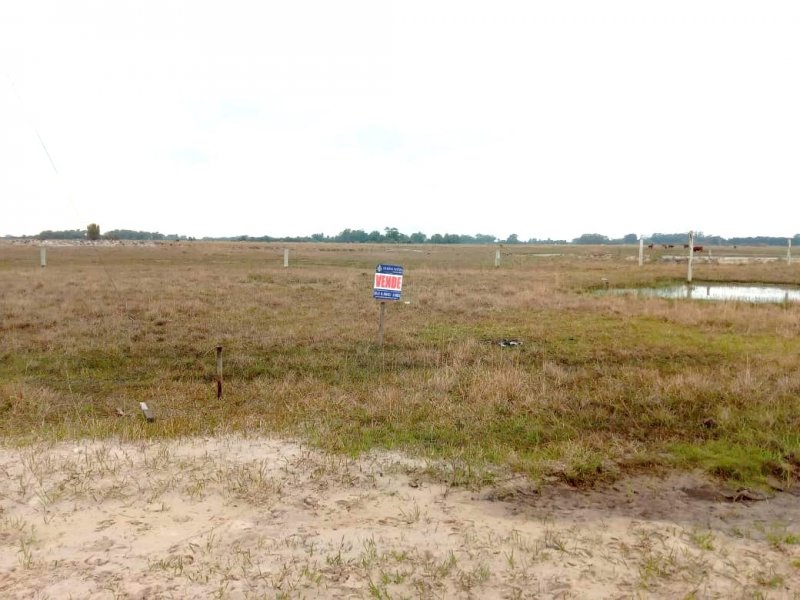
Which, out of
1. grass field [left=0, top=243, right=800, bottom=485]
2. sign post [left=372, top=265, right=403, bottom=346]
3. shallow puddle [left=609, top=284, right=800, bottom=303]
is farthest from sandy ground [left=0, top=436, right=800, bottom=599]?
shallow puddle [left=609, top=284, right=800, bottom=303]

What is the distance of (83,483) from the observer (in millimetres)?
5086

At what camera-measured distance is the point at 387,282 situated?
1063cm

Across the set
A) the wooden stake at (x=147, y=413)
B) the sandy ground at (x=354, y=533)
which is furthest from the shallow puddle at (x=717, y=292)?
the wooden stake at (x=147, y=413)

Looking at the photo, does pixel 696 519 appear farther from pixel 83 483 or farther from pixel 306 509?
pixel 83 483

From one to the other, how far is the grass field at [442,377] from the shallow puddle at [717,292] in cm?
370

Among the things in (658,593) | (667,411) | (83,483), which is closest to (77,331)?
(83,483)

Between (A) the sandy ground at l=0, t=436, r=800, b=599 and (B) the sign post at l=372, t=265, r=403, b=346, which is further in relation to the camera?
(B) the sign post at l=372, t=265, r=403, b=346

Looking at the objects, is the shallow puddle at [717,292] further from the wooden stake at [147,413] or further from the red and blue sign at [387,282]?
the wooden stake at [147,413]

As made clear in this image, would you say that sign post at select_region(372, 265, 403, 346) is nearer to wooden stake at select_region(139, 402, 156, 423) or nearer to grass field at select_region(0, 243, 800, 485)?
grass field at select_region(0, 243, 800, 485)

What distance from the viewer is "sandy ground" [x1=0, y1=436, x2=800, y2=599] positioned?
3658 millimetres

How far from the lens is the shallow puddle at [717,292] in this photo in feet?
67.5

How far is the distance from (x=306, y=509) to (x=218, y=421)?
2733mm

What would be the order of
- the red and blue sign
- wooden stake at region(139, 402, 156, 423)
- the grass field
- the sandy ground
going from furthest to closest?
the red and blue sign, wooden stake at region(139, 402, 156, 423), the grass field, the sandy ground

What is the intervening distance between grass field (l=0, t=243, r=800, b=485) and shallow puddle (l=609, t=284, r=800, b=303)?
3703 mm
